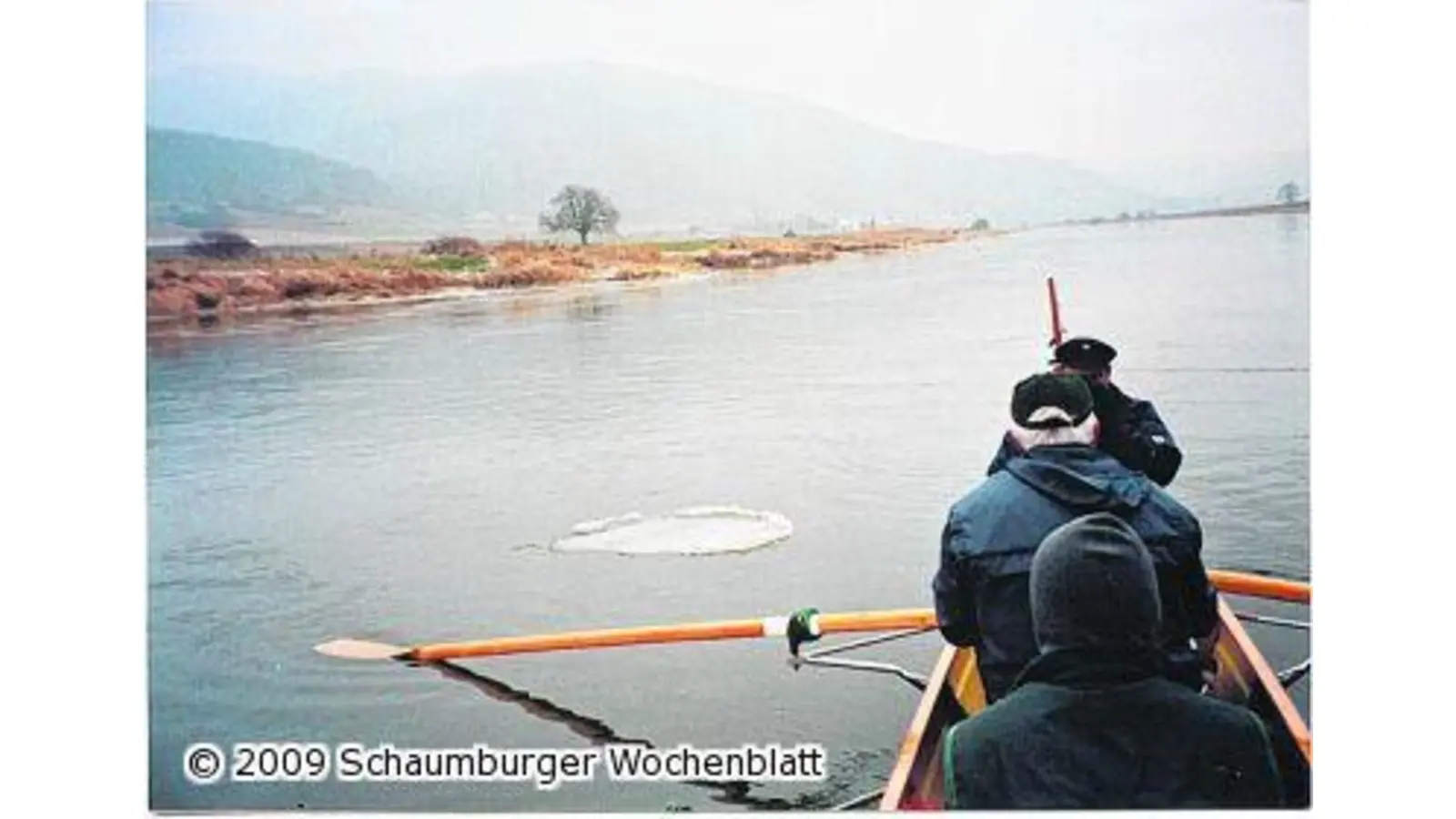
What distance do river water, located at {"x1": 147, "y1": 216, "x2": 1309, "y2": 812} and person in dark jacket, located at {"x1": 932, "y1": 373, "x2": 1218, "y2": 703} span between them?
12cm

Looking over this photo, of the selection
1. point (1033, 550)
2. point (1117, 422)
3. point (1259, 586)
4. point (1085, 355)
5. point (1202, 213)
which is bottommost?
point (1259, 586)

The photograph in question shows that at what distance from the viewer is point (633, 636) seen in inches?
152

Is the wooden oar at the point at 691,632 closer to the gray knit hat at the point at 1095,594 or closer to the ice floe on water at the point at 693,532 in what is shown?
the ice floe on water at the point at 693,532

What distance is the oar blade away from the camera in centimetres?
391

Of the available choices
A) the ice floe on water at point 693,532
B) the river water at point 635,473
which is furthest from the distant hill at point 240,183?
the ice floe on water at point 693,532

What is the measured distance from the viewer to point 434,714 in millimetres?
3879

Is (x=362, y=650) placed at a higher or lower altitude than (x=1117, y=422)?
lower

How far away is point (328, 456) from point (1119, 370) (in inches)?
70.2

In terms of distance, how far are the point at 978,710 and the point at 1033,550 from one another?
368mm

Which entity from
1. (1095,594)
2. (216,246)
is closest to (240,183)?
(216,246)

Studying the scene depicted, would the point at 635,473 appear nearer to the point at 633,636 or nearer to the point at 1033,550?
the point at 633,636

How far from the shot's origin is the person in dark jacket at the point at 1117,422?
12.5ft

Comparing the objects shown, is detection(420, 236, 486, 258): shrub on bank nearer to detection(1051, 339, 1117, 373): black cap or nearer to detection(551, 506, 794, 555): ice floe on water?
detection(551, 506, 794, 555): ice floe on water

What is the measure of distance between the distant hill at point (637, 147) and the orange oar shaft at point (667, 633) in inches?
35.3
